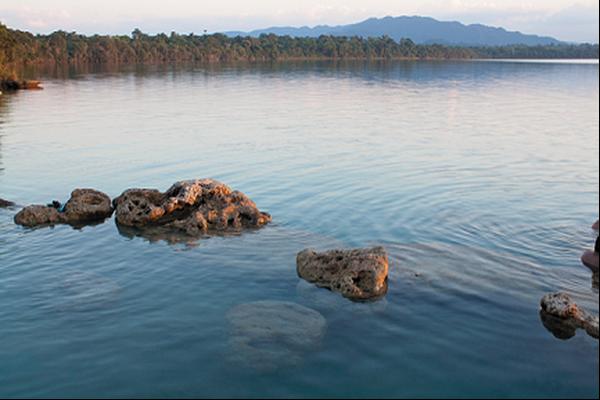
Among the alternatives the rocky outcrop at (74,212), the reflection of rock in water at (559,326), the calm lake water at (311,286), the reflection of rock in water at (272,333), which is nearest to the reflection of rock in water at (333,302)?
the calm lake water at (311,286)

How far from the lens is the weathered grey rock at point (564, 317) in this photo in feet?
39.2

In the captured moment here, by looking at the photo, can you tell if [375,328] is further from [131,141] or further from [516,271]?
[131,141]

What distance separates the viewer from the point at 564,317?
1228cm

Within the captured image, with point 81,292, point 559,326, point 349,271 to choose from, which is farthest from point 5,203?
point 559,326

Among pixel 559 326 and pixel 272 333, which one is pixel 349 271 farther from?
pixel 559 326

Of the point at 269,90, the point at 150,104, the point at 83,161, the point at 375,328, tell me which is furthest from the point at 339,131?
the point at 269,90

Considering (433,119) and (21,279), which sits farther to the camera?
(433,119)

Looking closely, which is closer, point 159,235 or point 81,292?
point 81,292

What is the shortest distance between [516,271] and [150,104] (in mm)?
51960

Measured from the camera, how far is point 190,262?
16688mm

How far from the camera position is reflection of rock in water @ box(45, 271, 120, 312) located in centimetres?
1373

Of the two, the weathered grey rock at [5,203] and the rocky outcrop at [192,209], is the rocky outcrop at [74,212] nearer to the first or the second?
the rocky outcrop at [192,209]

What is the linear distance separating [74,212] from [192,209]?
4216mm

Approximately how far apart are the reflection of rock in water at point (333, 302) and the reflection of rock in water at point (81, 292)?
4668 mm
